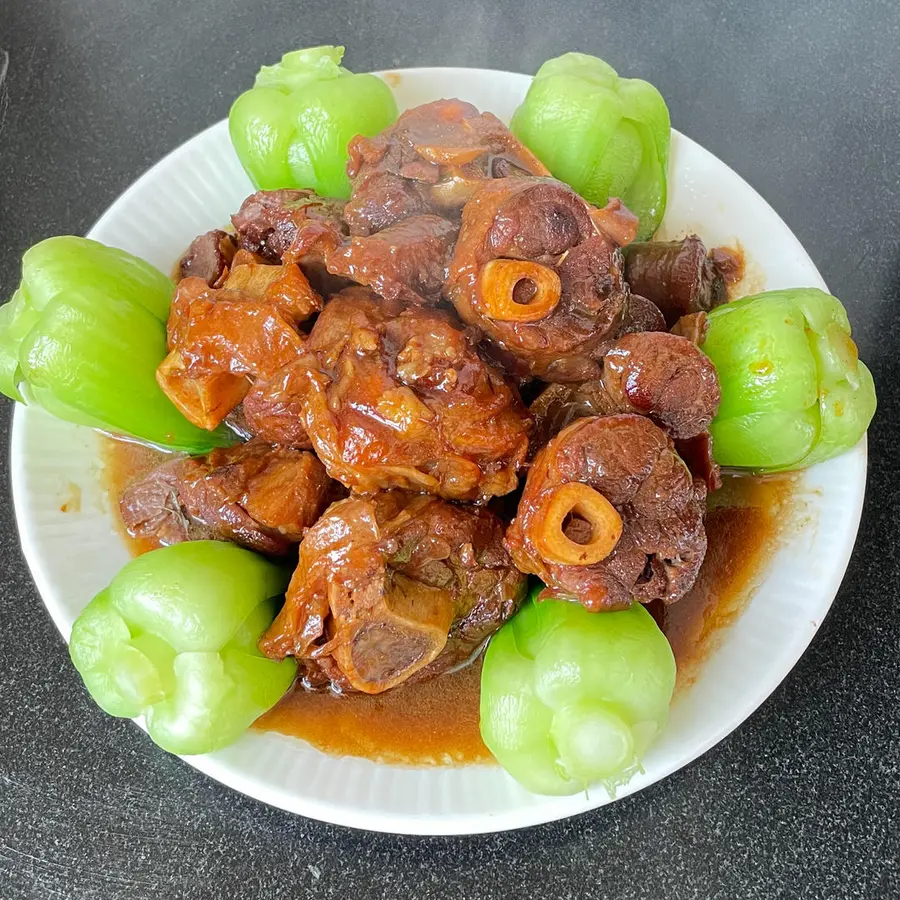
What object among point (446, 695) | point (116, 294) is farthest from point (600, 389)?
point (116, 294)

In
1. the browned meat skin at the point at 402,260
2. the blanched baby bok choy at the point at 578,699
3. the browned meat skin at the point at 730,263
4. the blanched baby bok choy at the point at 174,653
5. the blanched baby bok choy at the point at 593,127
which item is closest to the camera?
the blanched baby bok choy at the point at 578,699

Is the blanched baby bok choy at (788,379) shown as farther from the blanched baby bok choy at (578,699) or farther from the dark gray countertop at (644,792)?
the dark gray countertop at (644,792)

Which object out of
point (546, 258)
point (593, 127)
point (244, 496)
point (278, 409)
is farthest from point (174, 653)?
point (593, 127)

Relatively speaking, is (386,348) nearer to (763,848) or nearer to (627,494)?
(627,494)

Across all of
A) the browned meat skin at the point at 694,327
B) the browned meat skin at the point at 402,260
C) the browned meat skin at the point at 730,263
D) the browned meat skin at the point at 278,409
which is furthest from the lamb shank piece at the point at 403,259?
the browned meat skin at the point at 730,263

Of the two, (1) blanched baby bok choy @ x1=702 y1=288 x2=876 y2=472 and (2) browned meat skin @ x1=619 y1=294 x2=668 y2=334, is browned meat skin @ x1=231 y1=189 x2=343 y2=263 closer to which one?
(2) browned meat skin @ x1=619 y1=294 x2=668 y2=334

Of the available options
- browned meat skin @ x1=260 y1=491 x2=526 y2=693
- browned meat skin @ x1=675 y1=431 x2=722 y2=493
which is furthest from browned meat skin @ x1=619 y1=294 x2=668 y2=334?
browned meat skin @ x1=260 y1=491 x2=526 y2=693
